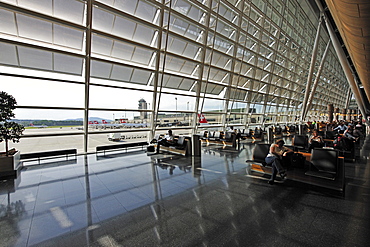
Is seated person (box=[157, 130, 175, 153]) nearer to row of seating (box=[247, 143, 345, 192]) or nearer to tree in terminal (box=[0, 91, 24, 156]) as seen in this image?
row of seating (box=[247, 143, 345, 192])

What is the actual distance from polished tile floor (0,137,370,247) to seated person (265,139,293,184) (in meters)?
0.28

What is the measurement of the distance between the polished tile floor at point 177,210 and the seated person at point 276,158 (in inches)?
11.0

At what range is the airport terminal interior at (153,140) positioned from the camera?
8.76ft

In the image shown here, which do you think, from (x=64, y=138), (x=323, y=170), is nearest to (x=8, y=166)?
(x=64, y=138)

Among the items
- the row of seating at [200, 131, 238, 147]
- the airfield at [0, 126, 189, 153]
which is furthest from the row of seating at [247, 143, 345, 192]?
the airfield at [0, 126, 189, 153]

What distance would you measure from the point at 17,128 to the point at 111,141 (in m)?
4.37

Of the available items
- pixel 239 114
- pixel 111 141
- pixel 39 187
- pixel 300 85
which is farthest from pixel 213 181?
pixel 300 85

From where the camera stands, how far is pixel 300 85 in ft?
75.4

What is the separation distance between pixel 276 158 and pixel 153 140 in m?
5.68

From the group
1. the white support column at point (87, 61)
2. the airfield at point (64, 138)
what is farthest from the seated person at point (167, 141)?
the white support column at point (87, 61)

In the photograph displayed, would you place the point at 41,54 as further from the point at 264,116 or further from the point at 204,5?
the point at 264,116

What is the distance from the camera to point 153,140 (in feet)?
28.5

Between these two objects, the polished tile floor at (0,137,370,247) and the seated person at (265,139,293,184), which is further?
the seated person at (265,139,293,184)

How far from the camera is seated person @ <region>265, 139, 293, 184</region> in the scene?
14.1 feet
